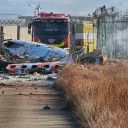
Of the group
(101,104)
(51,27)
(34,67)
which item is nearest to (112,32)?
(51,27)

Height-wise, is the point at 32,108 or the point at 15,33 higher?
the point at 32,108

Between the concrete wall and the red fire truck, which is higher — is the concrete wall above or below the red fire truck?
below

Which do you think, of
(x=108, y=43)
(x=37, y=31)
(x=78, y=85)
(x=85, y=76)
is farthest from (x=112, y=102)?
(x=108, y=43)

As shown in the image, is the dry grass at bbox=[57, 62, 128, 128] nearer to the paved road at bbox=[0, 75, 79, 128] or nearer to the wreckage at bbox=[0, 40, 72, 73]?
the paved road at bbox=[0, 75, 79, 128]

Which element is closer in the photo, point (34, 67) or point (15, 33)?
point (34, 67)

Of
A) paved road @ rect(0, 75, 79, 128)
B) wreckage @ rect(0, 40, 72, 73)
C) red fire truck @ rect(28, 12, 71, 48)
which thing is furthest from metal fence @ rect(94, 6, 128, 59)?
paved road @ rect(0, 75, 79, 128)

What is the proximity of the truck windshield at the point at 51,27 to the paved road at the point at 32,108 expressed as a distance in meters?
14.5

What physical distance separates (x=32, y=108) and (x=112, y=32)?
98.0 ft

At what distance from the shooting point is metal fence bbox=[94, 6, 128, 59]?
47.7 metres

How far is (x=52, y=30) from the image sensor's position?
4525 centimetres

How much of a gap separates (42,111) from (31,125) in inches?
135

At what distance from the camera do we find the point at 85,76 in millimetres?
27016

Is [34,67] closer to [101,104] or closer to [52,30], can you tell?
[52,30]

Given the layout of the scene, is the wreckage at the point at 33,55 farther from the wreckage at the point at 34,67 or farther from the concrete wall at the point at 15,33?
the concrete wall at the point at 15,33
